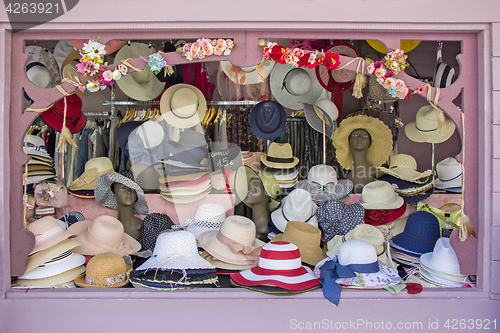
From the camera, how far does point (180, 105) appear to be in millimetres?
4773

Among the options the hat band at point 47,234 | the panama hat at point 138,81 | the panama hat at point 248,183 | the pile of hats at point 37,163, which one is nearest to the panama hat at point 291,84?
the panama hat at point 248,183

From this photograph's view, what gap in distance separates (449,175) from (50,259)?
4.06m

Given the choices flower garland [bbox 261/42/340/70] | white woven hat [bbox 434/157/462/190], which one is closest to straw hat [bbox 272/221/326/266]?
flower garland [bbox 261/42/340/70]

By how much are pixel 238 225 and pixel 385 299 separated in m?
1.28

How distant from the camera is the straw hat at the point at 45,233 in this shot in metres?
2.98

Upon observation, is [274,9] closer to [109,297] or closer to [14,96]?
[14,96]

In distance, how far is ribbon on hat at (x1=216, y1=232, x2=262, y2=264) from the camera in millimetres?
3168

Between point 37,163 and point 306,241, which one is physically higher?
point 37,163

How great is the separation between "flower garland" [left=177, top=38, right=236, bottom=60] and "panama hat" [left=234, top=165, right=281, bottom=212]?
4.94ft

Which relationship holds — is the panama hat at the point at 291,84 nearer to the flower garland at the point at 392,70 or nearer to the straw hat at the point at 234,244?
the flower garland at the point at 392,70

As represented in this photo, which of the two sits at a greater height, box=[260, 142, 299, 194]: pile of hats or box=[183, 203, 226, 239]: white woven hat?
box=[260, 142, 299, 194]: pile of hats

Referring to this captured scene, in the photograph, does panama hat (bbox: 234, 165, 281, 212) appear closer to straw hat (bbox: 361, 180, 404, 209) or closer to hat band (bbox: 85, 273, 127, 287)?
straw hat (bbox: 361, 180, 404, 209)

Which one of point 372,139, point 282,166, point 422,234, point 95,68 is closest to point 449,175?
point 372,139

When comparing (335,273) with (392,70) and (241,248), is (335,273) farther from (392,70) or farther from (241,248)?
(392,70)
